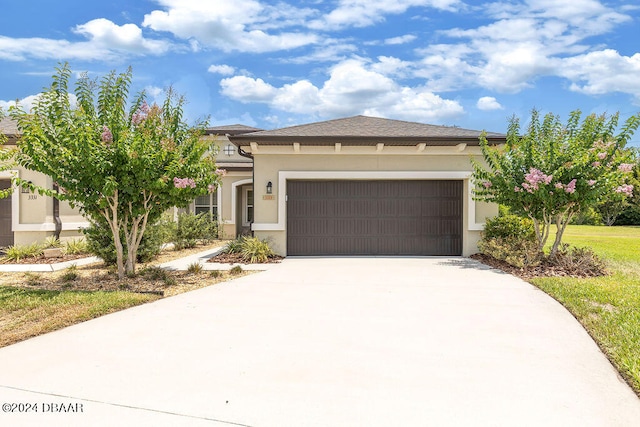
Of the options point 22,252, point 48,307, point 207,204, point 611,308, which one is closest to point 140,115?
point 48,307

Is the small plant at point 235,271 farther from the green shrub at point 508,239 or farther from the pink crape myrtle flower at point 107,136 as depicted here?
the green shrub at point 508,239

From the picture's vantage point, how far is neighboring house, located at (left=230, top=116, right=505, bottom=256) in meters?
12.1

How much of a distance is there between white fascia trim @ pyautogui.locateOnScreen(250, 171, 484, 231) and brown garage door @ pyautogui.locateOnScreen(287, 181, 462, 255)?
10.8 inches

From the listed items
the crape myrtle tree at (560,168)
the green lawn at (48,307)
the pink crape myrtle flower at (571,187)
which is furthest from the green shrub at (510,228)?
the green lawn at (48,307)

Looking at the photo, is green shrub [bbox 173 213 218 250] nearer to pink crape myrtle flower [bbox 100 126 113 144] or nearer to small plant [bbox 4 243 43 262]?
small plant [bbox 4 243 43 262]

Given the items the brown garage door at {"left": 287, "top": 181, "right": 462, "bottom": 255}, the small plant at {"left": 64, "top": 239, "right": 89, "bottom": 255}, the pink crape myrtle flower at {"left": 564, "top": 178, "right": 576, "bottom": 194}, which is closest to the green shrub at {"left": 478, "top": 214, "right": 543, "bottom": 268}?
the brown garage door at {"left": 287, "top": 181, "right": 462, "bottom": 255}

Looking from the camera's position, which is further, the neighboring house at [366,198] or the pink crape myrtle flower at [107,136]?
the neighboring house at [366,198]

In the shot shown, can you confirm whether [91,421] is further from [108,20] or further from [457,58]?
[457,58]

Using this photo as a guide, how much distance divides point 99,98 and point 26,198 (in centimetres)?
675

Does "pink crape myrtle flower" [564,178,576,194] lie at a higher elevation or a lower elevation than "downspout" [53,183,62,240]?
higher

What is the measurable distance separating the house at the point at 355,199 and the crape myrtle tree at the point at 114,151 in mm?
3454

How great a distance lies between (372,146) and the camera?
39.0ft

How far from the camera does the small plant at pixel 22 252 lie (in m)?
11.6

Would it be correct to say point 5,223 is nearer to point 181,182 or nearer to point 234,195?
point 234,195
